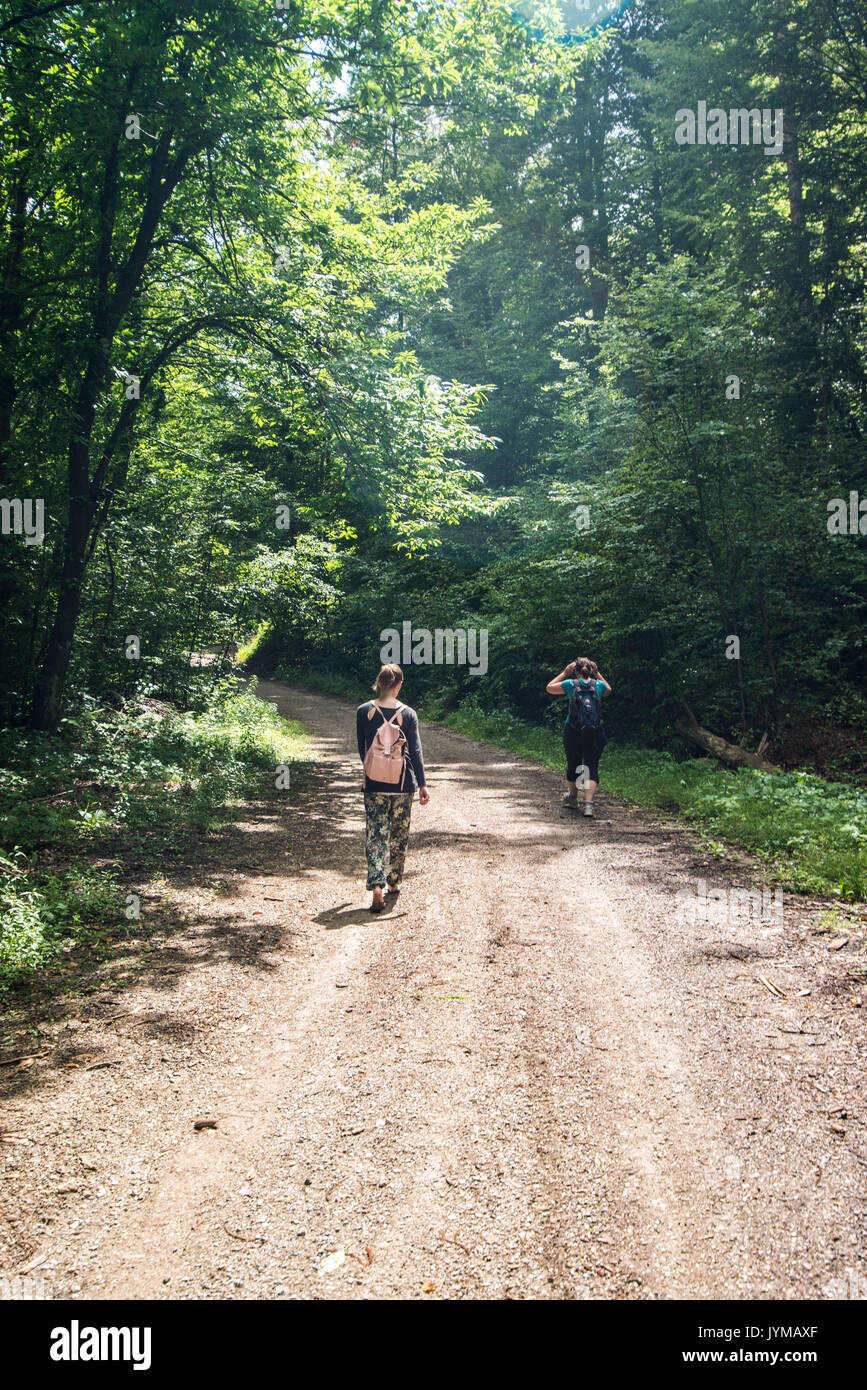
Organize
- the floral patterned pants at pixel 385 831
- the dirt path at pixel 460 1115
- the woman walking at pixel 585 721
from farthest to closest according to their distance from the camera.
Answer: the woman walking at pixel 585 721, the floral patterned pants at pixel 385 831, the dirt path at pixel 460 1115

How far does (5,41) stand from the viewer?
8.24 metres

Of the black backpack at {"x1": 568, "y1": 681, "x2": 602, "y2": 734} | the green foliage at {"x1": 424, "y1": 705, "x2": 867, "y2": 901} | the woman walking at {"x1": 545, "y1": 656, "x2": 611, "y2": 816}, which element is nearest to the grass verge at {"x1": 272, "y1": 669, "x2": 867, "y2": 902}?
the green foliage at {"x1": 424, "y1": 705, "x2": 867, "y2": 901}

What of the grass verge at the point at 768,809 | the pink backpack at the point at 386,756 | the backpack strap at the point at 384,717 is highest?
the backpack strap at the point at 384,717

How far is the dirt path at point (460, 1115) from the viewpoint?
270 centimetres

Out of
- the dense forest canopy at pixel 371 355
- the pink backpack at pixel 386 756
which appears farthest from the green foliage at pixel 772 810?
the pink backpack at pixel 386 756

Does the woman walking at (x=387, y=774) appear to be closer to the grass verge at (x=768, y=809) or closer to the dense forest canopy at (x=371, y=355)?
the grass verge at (x=768, y=809)

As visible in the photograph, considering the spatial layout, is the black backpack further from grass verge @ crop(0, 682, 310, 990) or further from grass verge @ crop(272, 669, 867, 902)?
grass verge @ crop(0, 682, 310, 990)

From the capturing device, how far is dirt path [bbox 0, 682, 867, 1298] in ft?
8.84

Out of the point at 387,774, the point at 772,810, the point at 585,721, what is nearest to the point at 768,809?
the point at 772,810

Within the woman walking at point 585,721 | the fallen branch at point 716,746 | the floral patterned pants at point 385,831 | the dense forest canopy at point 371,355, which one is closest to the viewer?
the floral patterned pants at point 385,831

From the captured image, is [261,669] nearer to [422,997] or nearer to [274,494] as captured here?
[274,494]

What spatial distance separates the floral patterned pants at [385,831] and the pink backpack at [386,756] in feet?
0.48

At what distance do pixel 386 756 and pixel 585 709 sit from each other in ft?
14.0
